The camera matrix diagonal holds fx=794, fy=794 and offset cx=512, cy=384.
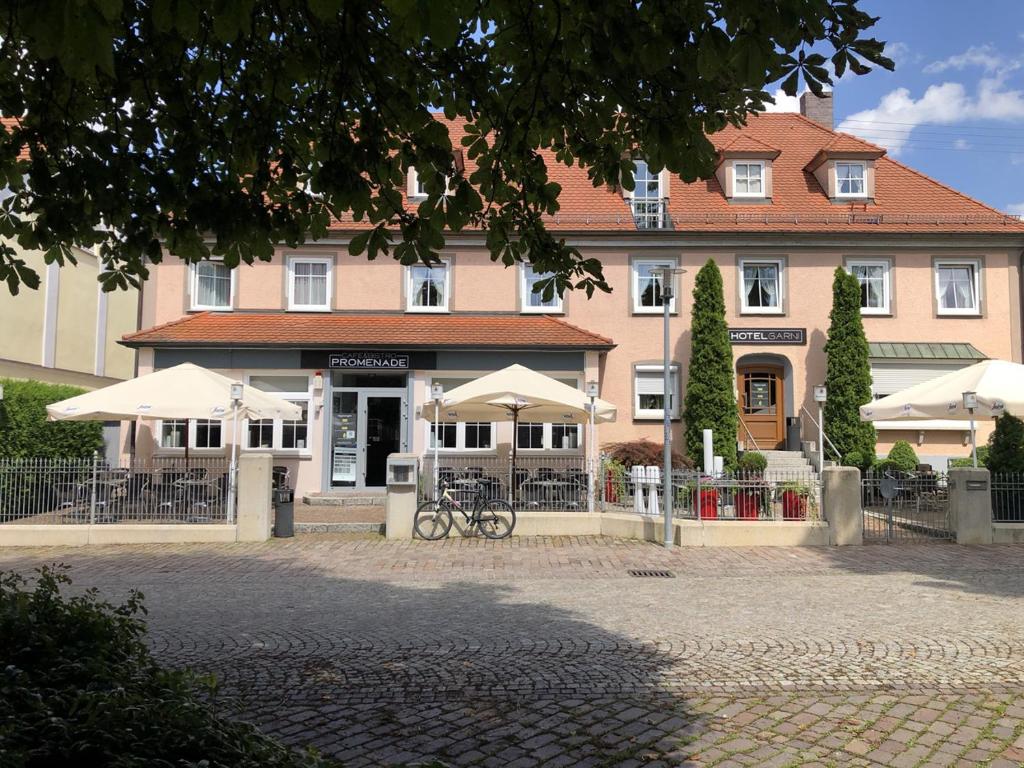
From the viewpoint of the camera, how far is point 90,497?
13.0m

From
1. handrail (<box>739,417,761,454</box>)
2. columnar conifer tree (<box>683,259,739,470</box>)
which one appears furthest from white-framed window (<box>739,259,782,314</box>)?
handrail (<box>739,417,761,454</box>)

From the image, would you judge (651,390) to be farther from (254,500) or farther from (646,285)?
(254,500)

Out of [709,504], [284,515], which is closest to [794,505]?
[709,504]

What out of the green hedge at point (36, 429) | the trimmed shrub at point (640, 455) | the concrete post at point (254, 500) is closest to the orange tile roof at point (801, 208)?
the trimmed shrub at point (640, 455)

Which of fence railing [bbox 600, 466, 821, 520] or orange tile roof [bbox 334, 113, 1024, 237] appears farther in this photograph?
orange tile roof [bbox 334, 113, 1024, 237]

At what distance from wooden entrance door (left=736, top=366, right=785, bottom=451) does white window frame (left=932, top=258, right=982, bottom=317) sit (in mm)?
4569

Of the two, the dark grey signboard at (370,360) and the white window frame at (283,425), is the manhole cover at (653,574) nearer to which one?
the dark grey signboard at (370,360)

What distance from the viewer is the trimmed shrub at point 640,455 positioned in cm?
1759

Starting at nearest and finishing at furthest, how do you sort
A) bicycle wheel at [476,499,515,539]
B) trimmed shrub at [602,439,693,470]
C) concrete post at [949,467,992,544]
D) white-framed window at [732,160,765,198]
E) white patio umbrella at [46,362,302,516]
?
concrete post at [949,467,992,544] → bicycle wheel at [476,499,515,539] → white patio umbrella at [46,362,302,516] → trimmed shrub at [602,439,693,470] → white-framed window at [732,160,765,198]

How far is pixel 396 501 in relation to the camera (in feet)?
43.9

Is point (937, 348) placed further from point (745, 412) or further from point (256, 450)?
point (256, 450)

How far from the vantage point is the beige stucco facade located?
2080 centimetres

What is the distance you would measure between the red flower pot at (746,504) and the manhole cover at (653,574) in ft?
10.3

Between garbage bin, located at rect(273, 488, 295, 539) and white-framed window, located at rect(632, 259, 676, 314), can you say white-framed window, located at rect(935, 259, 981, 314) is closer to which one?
white-framed window, located at rect(632, 259, 676, 314)
